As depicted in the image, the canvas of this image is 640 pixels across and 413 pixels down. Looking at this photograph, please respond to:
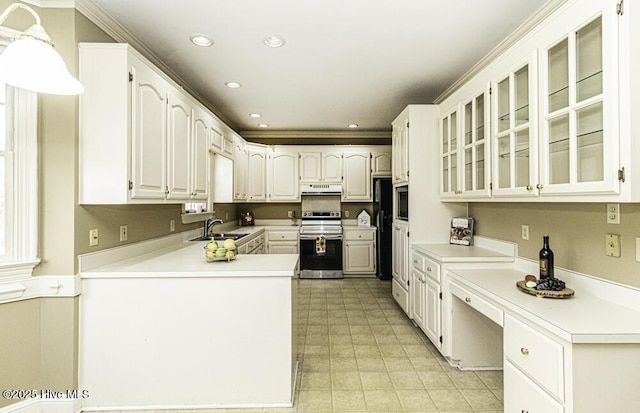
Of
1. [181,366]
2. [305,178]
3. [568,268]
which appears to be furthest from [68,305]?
[305,178]

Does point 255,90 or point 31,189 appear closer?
point 31,189

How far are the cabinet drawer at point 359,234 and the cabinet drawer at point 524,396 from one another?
3.91 metres

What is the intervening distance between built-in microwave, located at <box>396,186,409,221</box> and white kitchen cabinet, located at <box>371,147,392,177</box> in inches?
69.4

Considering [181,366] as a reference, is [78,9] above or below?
above

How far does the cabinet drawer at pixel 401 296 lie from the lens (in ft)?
11.7

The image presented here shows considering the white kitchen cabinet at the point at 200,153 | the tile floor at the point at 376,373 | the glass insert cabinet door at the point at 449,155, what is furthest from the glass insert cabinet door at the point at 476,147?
the white kitchen cabinet at the point at 200,153

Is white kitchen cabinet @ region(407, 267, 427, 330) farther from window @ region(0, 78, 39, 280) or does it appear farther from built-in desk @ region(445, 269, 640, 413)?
window @ region(0, 78, 39, 280)

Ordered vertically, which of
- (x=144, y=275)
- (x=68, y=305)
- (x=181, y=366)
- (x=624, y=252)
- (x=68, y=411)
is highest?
(x=624, y=252)

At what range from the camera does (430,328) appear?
290 centimetres

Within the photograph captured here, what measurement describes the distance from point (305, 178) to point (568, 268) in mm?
4229

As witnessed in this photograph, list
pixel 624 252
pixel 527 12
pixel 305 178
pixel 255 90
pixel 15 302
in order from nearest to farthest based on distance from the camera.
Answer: pixel 624 252, pixel 15 302, pixel 527 12, pixel 255 90, pixel 305 178

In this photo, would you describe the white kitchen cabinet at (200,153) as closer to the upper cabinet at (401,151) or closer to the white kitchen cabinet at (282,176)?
the upper cabinet at (401,151)

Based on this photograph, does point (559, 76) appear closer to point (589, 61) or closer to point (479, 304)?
point (589, 61)

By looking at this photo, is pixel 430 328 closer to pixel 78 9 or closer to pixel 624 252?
pixel 624 252
